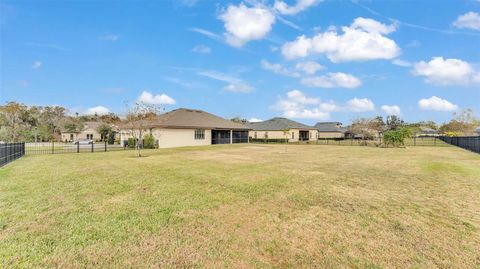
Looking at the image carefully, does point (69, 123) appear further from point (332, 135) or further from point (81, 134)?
point (332, 135)

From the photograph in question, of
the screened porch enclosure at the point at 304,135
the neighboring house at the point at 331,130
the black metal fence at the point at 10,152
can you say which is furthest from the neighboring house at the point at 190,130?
the neighboring house at the point at 331,130

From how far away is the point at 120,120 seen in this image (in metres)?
25.0

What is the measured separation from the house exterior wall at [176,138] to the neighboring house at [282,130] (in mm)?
21060

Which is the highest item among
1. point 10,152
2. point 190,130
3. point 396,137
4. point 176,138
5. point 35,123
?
point 35,123

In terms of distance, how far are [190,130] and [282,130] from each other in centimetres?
2321

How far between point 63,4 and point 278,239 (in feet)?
62.5

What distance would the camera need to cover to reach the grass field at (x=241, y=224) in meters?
3.83

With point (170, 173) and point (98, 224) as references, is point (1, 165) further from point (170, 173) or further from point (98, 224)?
point (98, 224)

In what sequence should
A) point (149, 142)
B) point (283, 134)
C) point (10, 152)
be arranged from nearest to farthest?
point (10, 152)
point (149, 142)
point (283, 134)

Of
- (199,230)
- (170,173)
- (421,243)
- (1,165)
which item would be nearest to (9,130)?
(1,165)

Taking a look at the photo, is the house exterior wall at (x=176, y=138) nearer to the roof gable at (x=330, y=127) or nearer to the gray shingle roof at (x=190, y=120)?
the gray shingle roof at (x=190, y=120)

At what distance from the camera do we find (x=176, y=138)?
31.1 meters

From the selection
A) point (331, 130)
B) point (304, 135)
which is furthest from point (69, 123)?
point (331, 130)

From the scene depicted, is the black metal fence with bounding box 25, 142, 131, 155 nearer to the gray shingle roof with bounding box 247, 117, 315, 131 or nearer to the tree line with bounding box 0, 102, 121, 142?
the tree line with bounding box 0, 102, 121, 142
